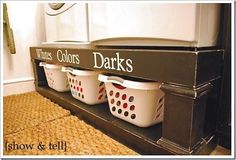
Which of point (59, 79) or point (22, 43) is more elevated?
point (22, 43)

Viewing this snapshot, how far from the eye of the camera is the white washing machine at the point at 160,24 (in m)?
0.45

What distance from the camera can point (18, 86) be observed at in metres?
1.29

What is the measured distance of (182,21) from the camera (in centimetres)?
46

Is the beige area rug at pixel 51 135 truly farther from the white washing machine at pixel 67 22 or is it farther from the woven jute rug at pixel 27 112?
the white washing machine at pixel 67 22

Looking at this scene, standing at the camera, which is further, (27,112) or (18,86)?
(18,86)

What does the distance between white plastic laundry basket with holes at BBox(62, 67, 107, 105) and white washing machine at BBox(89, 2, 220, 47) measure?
7.5 inches

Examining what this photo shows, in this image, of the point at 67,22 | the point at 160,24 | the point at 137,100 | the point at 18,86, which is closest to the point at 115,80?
Result: the point at 137,100

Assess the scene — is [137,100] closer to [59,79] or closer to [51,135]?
[51,135]

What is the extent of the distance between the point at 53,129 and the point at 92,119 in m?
0.15

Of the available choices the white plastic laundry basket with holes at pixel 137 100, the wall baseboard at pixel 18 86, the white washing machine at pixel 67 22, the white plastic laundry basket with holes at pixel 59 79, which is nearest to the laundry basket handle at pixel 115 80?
the white plastic laundry basket with holes at pixel 137 100

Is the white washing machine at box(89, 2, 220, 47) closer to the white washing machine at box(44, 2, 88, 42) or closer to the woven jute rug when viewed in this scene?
the white washing machine at box(44, 2, 88, 42)

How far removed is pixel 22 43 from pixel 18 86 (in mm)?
278

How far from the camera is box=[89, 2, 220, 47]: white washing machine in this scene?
0.45 meters

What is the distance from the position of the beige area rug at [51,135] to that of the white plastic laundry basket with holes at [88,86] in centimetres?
10
